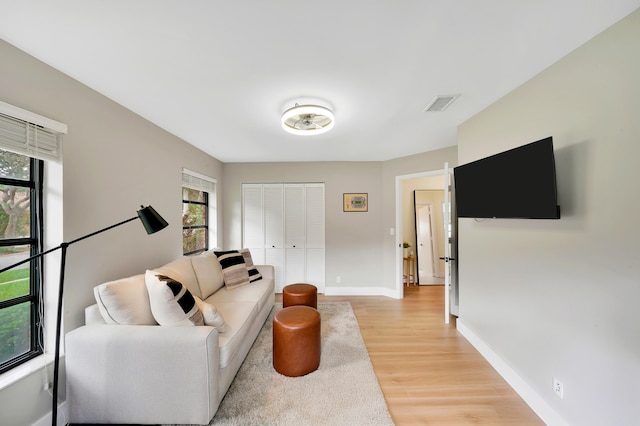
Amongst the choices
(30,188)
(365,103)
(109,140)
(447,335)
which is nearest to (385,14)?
(365,103)

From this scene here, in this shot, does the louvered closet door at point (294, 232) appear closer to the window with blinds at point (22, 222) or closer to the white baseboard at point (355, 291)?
the white baseboard at point (355, 291)

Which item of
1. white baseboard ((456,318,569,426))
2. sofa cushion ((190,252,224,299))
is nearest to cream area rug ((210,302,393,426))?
sofa cushion ((190,252,224,299))

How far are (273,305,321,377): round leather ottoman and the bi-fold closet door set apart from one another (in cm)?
219

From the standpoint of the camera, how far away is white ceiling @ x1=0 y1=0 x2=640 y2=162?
44.8 inches

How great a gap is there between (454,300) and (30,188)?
14.0 feet

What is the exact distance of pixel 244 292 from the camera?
277 centimetres

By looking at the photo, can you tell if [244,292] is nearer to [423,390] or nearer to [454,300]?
[423,390]

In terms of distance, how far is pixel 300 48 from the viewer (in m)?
1.39

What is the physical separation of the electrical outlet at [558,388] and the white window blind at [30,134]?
3.69 meters

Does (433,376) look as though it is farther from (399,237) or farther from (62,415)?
(62,415)

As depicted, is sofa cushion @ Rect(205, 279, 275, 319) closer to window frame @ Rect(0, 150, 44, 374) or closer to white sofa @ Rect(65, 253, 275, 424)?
white sofa @ Rect(65, 253, 275, 424)

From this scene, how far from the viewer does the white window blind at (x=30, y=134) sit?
1.34 meters

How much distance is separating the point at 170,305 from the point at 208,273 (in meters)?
1.14

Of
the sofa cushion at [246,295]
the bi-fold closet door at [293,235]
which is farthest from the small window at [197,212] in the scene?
the sofa cushion at [246,295]
